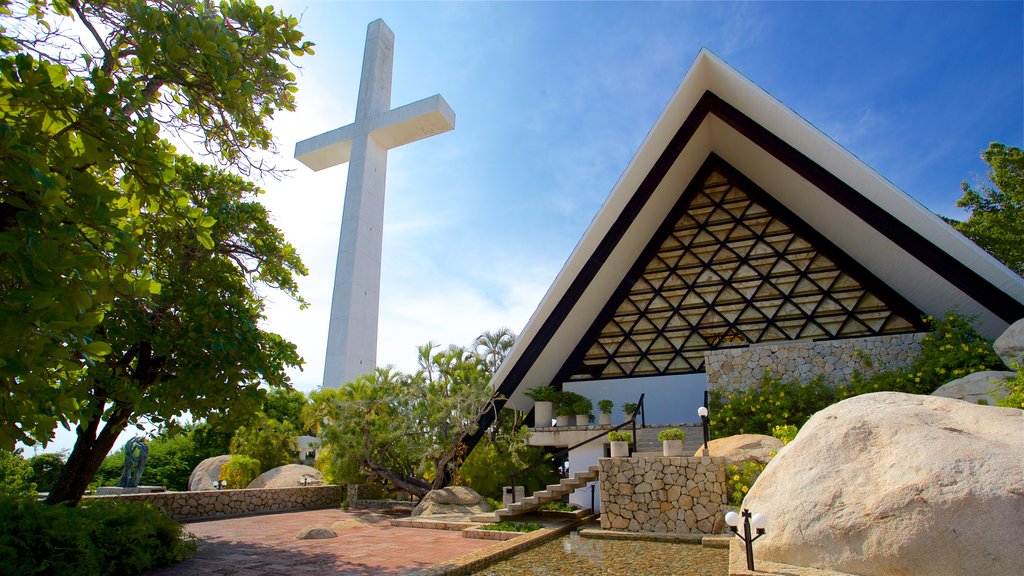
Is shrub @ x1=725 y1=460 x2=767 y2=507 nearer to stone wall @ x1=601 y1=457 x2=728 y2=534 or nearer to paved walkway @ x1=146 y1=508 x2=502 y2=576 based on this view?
stone wall @ x1=601 y1=457 x2=728 y2=534

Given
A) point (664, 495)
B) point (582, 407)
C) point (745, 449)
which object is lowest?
point (664, 495)

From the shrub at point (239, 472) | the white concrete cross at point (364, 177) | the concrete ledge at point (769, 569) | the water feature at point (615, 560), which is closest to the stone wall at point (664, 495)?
the water feature at point (615, 560)

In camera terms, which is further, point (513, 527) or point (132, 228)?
point (513, 527)

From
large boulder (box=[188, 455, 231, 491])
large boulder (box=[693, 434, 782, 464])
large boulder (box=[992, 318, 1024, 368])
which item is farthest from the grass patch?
large boulder (box=[188, 455, 231, 491])

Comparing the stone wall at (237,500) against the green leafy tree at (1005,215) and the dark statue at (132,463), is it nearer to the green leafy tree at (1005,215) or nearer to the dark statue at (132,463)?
the dark statue at (132,463)

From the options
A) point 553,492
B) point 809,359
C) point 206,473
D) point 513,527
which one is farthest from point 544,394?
point 206,473

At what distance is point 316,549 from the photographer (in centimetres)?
687

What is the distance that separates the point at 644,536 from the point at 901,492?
4.20 metres

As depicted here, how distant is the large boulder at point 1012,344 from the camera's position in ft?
28.5

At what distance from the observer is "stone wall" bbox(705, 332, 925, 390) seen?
11375 mm

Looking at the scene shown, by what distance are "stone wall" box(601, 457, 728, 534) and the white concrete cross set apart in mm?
11404

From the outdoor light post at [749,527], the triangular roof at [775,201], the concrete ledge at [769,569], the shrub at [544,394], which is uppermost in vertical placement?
the triangular roof at [775,201]

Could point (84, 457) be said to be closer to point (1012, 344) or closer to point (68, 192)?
point (68, 192)

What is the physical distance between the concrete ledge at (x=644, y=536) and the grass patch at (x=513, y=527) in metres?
0.76
